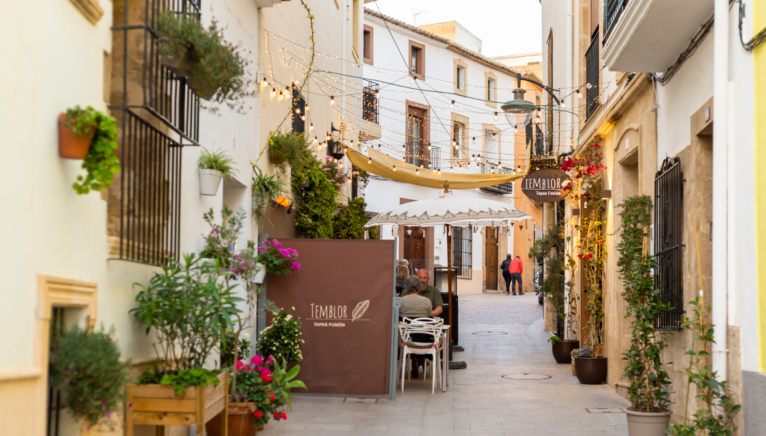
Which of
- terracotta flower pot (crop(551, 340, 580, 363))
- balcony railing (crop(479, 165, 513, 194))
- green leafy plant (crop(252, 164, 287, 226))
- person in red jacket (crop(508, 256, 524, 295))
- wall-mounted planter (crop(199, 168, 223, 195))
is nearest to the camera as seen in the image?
wall-mounted planter (crop(199, 168, 223, 195))

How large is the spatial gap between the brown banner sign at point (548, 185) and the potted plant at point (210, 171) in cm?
647

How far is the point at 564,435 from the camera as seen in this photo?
7066mm

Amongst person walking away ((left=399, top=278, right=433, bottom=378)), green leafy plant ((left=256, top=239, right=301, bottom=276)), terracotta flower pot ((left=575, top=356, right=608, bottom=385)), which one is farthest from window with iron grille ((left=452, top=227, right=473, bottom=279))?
green leafy plant ((left=256, top=239, right=301, bottom=276))

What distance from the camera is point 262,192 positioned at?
862 cm

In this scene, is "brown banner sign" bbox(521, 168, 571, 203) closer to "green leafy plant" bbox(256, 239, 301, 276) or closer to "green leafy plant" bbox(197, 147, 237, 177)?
"green leafy plant" bbox(256, 239, 301, 276)

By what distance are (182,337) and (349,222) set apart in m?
7.70

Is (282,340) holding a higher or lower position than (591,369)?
higher

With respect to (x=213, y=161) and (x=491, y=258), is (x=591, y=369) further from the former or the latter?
(x=491, y=258)

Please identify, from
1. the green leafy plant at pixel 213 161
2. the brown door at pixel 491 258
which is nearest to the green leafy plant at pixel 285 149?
the green leafy plant at pixel 213 161

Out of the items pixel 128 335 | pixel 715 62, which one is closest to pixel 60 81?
pixel 128 335

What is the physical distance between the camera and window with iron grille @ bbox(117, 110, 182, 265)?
15.5 ft

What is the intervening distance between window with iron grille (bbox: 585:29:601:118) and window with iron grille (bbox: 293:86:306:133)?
4.26m

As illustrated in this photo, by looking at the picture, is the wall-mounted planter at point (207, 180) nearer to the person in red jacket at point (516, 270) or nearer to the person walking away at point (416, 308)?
the person walking away at point (416, 308)

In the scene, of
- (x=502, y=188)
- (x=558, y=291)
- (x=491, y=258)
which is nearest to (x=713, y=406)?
(x=558, y=291)
